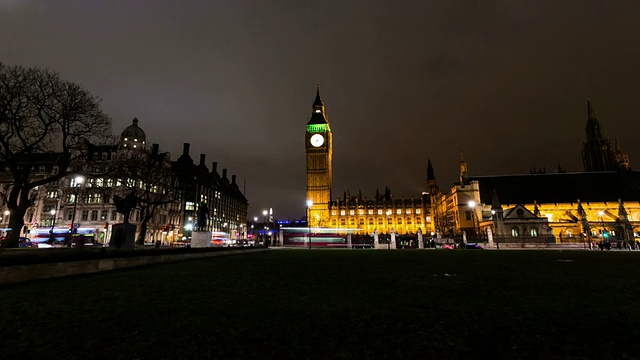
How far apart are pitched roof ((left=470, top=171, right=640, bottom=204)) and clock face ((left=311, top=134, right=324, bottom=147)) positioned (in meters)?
53.3

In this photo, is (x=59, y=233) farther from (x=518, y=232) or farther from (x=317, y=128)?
(x=317, y=128)

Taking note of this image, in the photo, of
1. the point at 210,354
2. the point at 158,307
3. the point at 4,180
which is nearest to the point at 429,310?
the point at 210,354

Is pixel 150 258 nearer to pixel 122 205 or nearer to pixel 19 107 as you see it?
pixel 122 205

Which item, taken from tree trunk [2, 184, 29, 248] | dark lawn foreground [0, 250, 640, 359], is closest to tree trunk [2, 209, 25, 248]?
tree trunk [2, 184, 29, 248]

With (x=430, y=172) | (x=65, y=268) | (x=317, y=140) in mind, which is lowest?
(x=65, y=268)

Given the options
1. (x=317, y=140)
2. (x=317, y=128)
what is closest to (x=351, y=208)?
(x=317, y=140)

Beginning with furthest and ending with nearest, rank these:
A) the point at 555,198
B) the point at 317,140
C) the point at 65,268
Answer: the point at 317,140 < the point at 555,198 < the point at 65,268

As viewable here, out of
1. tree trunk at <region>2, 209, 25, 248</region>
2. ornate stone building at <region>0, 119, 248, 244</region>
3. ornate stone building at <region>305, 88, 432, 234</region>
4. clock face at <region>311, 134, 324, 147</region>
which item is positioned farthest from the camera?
clock face at <region>311, 134, 324, 147</region>

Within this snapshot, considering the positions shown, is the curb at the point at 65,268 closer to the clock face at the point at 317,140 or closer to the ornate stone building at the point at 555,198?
the ornate stone building at the point at 555,198

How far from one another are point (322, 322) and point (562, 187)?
93.8 meters

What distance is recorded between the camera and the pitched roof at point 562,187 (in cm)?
7375

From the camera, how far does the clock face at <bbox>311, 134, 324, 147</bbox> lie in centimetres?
11569

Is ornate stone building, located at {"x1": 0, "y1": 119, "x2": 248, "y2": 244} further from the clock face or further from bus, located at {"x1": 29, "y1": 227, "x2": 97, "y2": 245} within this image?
the clock face

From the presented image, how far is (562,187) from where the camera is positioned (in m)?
77.2
